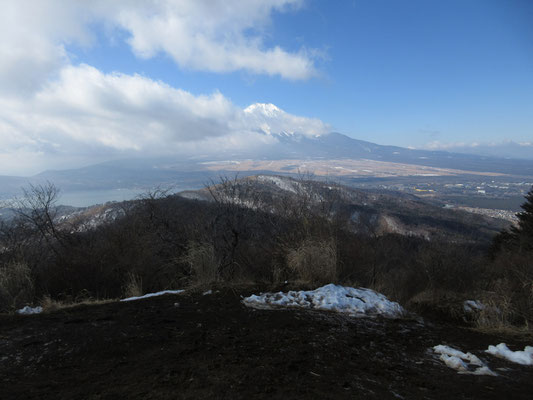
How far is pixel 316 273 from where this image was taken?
5.46 meters

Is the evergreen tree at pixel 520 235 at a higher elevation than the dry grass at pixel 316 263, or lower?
lower

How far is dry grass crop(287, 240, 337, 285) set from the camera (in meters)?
5.41

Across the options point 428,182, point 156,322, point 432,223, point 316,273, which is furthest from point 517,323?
point 428,182

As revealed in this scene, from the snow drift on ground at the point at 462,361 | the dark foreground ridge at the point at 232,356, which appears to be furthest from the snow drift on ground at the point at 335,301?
the snow drift on ground at the point at 462,361

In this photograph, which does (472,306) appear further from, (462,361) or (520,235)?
(520,235)

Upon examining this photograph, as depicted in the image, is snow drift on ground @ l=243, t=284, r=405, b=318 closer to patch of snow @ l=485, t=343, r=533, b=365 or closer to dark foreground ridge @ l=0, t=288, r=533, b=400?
dark foreground ridge @ l=0, t=288, r=533, b=400

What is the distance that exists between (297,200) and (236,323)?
5.28 meters

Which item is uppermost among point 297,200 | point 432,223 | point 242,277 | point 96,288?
point 297,200

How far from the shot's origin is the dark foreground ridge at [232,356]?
2125mm

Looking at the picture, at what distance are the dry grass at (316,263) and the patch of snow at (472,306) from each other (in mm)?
2267

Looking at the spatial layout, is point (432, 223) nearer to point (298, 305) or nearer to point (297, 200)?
point (297, 200)

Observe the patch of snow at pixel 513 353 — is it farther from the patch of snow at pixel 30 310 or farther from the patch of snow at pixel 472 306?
the patch of snow at pixel 30 310

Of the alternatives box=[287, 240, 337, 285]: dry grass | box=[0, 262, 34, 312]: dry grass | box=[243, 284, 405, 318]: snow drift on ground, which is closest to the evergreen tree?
box=[287, 240, 337, 285]: dry grass

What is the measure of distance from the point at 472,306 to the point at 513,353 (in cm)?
210
